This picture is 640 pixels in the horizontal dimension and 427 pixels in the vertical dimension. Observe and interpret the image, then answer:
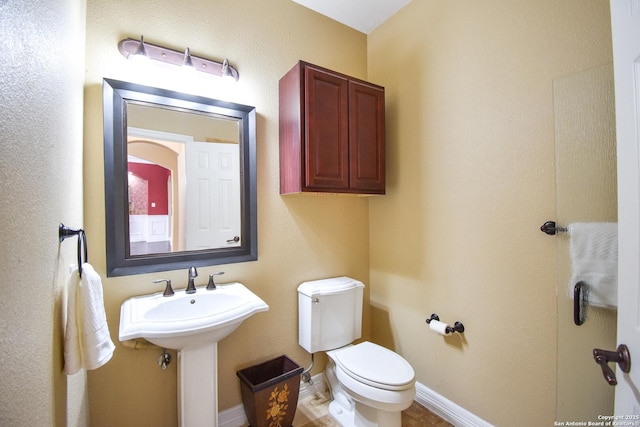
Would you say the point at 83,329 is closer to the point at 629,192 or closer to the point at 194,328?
the point at 194,328

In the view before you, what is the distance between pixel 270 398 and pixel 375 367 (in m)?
0.63

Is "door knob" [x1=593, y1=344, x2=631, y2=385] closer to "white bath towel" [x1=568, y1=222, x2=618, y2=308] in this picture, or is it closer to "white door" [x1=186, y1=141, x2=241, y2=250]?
"white bath towel" [x1=568, y1=222, x2=618, y2=308]

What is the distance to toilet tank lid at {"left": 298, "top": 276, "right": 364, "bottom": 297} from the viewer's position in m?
1.88

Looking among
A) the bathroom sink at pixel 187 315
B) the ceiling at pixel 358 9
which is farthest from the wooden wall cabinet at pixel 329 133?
the bathroom sink at pixel 187 315

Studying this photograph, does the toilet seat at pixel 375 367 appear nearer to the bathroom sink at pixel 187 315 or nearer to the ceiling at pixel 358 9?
the bathroom sink at pixel 187 315

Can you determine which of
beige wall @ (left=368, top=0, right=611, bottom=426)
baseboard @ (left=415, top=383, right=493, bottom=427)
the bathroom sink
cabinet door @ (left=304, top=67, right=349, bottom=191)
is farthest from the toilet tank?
cabinet door @ (left=304, top=67, right=349, bottom=191)

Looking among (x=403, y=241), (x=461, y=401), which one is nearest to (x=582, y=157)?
(x=403, y=241)

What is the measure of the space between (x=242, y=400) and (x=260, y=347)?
1.03 ft

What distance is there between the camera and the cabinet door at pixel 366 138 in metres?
1.91

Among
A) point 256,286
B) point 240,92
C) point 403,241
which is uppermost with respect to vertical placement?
point 240,92

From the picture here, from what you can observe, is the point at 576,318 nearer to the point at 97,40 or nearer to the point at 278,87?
the point at 278,87

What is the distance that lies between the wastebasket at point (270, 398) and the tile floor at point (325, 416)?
0.14m

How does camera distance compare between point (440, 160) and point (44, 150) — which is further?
point (440, 160)

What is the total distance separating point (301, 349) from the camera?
2041 millimetres
